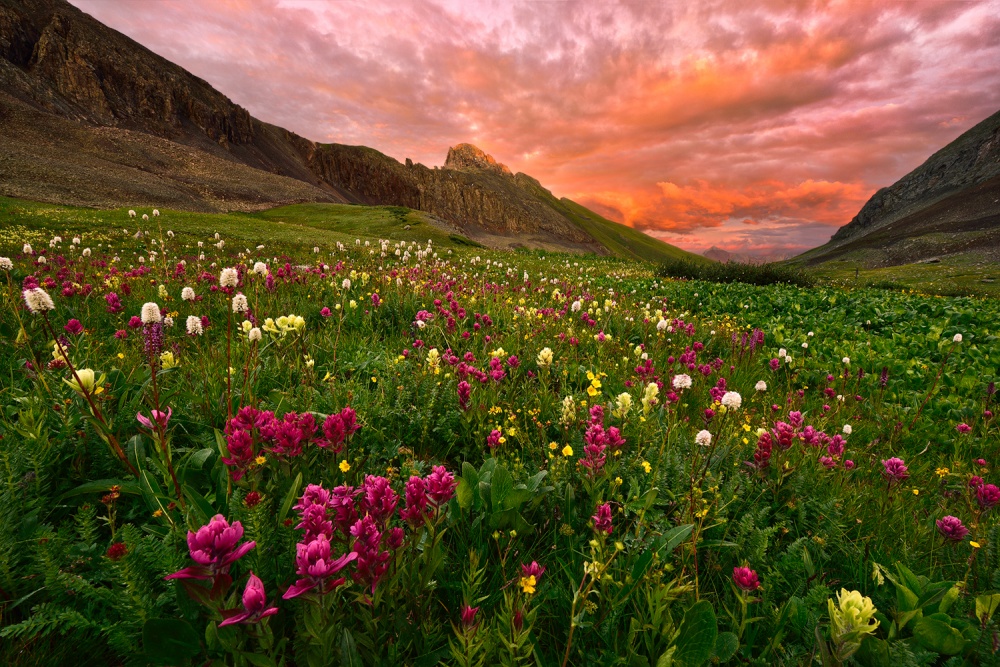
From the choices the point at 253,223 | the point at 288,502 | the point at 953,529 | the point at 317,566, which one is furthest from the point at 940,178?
the point at 317,566

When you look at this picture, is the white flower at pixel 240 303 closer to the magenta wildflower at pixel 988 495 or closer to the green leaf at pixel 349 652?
the green leaf at pixel 349 652

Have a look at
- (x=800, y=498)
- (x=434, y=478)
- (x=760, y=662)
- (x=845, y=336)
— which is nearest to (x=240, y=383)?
(x=434, y=478)

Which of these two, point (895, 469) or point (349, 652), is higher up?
point (895, 469)

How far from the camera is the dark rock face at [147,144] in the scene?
6969cm

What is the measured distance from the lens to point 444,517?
175cm

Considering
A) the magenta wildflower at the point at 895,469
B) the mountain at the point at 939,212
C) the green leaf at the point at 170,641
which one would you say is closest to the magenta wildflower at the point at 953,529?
the magenta wildflower at the point at 895,469

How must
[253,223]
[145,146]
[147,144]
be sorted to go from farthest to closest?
[147,144] → [145,146] → [253,223]

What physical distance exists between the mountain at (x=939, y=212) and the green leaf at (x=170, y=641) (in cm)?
9126

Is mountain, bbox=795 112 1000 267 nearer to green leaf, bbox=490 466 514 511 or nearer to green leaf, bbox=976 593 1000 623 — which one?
green leaf, bbox=976 593 1000 623

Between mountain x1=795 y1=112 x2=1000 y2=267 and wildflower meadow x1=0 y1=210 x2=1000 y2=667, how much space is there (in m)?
87.9

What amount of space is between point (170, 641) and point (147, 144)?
412 feet

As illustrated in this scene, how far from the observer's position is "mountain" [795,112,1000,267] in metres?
84.1

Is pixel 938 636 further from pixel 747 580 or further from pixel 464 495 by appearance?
pixel 464 495

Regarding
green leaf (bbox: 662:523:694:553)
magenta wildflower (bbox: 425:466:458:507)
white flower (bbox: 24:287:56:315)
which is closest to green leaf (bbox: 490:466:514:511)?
magenta wildflower (bbox: 425:466:458:507)
